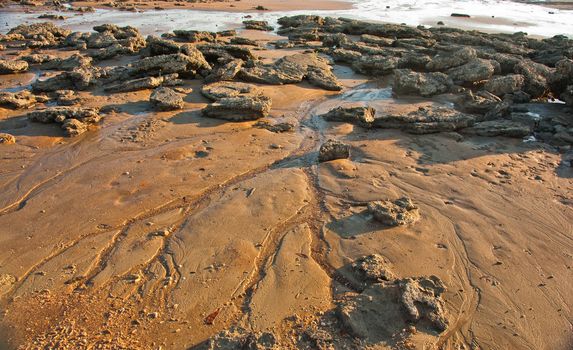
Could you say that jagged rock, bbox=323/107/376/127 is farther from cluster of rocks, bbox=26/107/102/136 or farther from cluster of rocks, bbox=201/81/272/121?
cluster of rocks, bbox=26/107/102/136

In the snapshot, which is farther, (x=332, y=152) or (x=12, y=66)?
(x=12, y=66)

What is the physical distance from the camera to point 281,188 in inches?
292

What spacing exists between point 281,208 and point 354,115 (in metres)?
4.45

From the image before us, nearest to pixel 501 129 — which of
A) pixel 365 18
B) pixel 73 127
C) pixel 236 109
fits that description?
pixel 236 109

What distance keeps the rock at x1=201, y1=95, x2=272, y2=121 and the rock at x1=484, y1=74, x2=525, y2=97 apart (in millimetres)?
7281

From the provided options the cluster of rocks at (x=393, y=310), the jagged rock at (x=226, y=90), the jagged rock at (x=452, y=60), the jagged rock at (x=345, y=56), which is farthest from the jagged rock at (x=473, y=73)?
the cluster of rocks at (x=393, y=310)

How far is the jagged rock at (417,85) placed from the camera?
12.8 metres

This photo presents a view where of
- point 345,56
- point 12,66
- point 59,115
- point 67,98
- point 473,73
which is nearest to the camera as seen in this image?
point 59,115

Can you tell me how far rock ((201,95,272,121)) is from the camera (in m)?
10.4

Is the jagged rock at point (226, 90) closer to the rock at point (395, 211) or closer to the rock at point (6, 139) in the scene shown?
the rock at point (6, 139)

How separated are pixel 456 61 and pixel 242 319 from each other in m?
13.5

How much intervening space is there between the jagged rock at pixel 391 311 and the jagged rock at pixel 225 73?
32.2 ft

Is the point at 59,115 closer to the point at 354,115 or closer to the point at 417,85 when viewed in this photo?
the point at 354,115

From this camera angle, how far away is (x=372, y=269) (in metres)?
5.41
